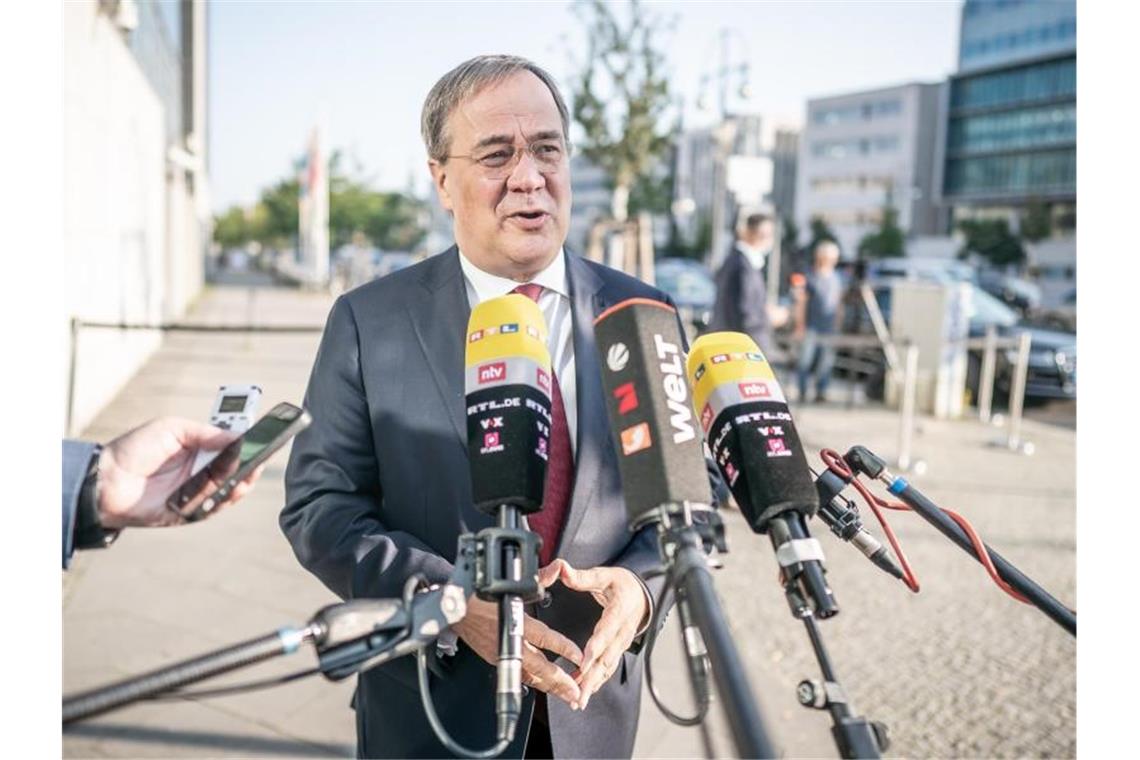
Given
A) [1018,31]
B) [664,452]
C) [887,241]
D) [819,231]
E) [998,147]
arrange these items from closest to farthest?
[664,452], [1018,31], [998,147], [887,241], [819,231]

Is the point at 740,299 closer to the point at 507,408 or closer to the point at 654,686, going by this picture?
the point at 654,686

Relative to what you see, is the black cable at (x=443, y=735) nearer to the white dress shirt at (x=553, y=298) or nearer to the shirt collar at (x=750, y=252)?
the white dress shirt at (x=553, y=298)

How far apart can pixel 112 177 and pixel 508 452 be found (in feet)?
14.5

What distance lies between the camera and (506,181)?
1.51 metres

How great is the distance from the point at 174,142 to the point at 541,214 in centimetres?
1209

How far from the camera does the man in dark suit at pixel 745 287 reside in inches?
233

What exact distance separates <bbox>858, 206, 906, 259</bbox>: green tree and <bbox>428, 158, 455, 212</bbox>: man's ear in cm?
5106

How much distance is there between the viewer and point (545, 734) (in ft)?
5.43

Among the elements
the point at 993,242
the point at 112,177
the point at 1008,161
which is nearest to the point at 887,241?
the point at 993,242

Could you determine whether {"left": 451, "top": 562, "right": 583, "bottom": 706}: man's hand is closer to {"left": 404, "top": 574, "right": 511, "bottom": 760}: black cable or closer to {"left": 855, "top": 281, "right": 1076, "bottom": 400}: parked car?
{"left": 404, "top": 574, "right": 511, "bottom": 760}: black cable

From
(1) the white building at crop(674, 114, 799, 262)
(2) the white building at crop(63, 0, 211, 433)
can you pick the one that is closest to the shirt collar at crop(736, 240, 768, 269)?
(1) the white building at crop(674, 114, 799, 262)

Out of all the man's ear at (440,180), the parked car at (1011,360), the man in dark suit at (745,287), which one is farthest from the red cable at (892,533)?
the parked car at (1011,360)

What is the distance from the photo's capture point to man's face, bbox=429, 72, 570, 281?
4.91 feet
